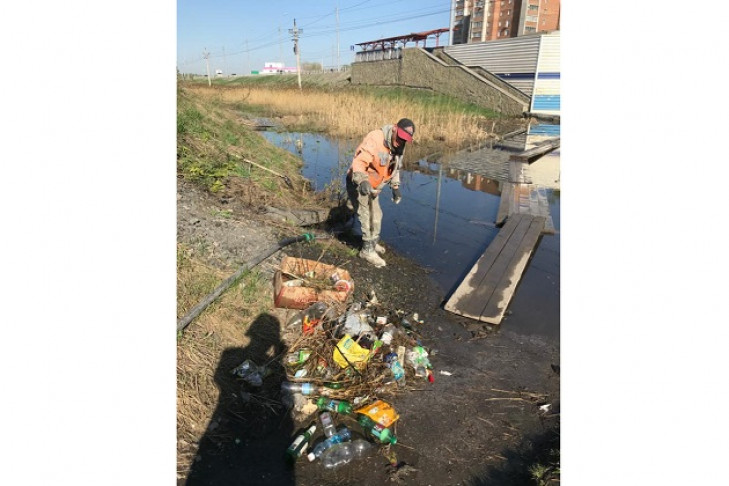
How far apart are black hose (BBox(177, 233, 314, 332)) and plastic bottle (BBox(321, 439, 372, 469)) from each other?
1.49 metres

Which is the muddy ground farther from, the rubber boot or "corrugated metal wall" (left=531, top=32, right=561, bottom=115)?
"corrugated metal wall" (left=531, top=32, right=561, bottom=115)

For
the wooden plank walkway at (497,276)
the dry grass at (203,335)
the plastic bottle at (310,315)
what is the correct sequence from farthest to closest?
the wooden plank walkway at (497,276)
the plastic bottle at (310,315)
the dry grass at (203,335)

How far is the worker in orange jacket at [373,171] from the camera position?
4.72 m

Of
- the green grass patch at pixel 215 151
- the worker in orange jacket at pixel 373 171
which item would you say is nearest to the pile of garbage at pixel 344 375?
the worker in orange jacket at pixel 373 171

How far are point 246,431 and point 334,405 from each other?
646mm

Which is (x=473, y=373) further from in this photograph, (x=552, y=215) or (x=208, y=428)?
(x=552, y=215)

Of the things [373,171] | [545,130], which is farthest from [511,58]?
[373,171]

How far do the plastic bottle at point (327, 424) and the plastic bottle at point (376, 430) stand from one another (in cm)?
21

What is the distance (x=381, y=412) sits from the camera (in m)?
2.87

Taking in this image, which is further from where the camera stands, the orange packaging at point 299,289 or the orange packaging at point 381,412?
the orange packaging at point 299,289

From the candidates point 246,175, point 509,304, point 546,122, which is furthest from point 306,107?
point 509,304

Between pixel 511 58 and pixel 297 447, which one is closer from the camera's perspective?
pixel 297 447

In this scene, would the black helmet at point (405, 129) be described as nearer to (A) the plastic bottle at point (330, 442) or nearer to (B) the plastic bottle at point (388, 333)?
(B) the plastic bottle at point (388, 333)

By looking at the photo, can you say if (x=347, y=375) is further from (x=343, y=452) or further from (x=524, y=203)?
(x=524, y=203)
